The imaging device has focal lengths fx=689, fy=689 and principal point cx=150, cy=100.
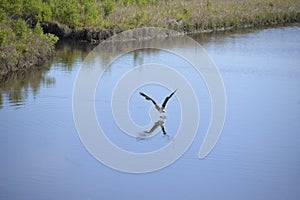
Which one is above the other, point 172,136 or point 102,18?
point 102,18

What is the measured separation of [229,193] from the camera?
12.2 metres

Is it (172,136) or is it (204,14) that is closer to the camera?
(172,136)

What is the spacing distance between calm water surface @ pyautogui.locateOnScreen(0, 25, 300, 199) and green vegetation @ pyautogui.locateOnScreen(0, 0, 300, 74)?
0.81 metres

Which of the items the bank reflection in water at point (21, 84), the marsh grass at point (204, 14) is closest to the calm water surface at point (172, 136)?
the bank reflection in water at point (21, 84)

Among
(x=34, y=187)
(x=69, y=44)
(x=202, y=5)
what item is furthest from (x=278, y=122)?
(x=202, y=5)

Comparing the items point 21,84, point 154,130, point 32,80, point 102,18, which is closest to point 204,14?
point 102,18

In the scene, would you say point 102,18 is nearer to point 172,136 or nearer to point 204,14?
point 204,14

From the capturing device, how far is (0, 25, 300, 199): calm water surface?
1226 centimetres

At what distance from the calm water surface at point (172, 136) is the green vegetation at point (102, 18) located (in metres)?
0.81

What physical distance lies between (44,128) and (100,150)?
69.6 inches

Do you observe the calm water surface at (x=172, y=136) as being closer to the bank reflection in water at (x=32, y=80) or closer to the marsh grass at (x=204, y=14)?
the bank reflection in water at (x=32, y=80)

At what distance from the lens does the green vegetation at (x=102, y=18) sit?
21266 mm

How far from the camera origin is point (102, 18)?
26922 mm

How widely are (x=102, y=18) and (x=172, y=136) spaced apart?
12.9 meters
